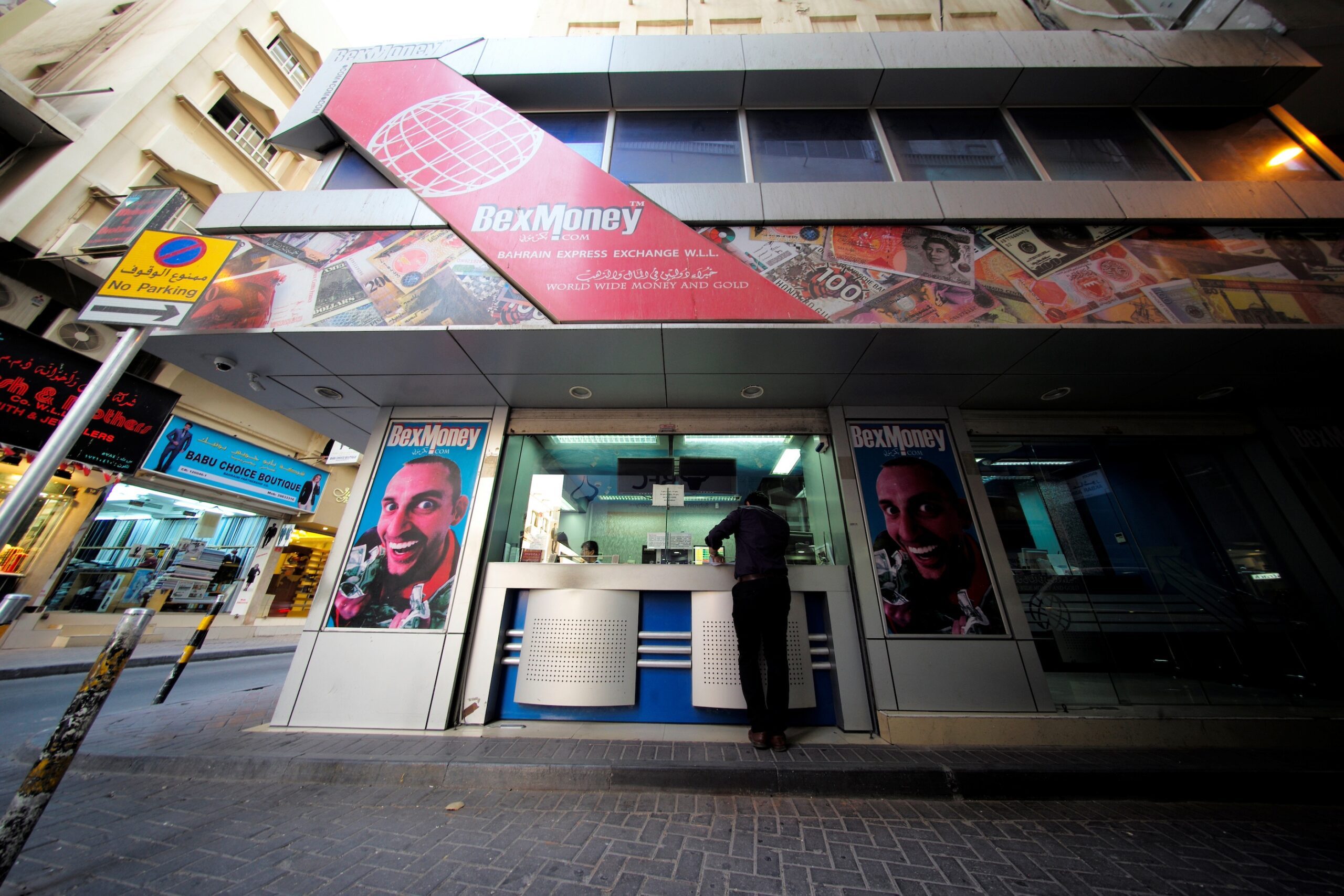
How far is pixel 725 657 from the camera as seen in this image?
4.25m

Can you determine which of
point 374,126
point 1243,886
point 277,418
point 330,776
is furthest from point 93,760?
point 277,418

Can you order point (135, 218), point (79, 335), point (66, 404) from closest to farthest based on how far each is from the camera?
point (135, 218) < point (66, 404) < point (79, 335)

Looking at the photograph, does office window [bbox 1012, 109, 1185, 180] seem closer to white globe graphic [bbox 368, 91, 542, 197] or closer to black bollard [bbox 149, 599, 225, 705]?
white globe graphic [bbox 368, 91, 542, 197]

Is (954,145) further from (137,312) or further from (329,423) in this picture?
(329,423)

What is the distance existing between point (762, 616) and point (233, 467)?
46.9 ft

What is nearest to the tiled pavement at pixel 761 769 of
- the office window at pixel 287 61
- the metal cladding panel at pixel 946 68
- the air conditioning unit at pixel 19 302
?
the metal cladding panel at pixel 946 68

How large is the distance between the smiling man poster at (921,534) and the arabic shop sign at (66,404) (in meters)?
10.3

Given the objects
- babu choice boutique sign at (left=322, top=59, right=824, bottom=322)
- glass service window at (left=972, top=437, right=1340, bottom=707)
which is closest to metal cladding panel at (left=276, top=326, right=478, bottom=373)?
babu choice boutique sign at (left=322, top=59, right=824, bottom=322)

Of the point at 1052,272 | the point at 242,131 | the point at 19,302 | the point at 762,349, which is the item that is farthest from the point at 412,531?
the point at 242,131

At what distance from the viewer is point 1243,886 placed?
81.4 inches

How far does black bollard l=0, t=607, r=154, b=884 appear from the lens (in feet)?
6.16

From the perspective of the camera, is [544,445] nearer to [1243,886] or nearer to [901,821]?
[901,821]

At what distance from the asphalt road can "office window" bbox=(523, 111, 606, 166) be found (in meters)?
7.69

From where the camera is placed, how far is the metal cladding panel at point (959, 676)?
4.06m
